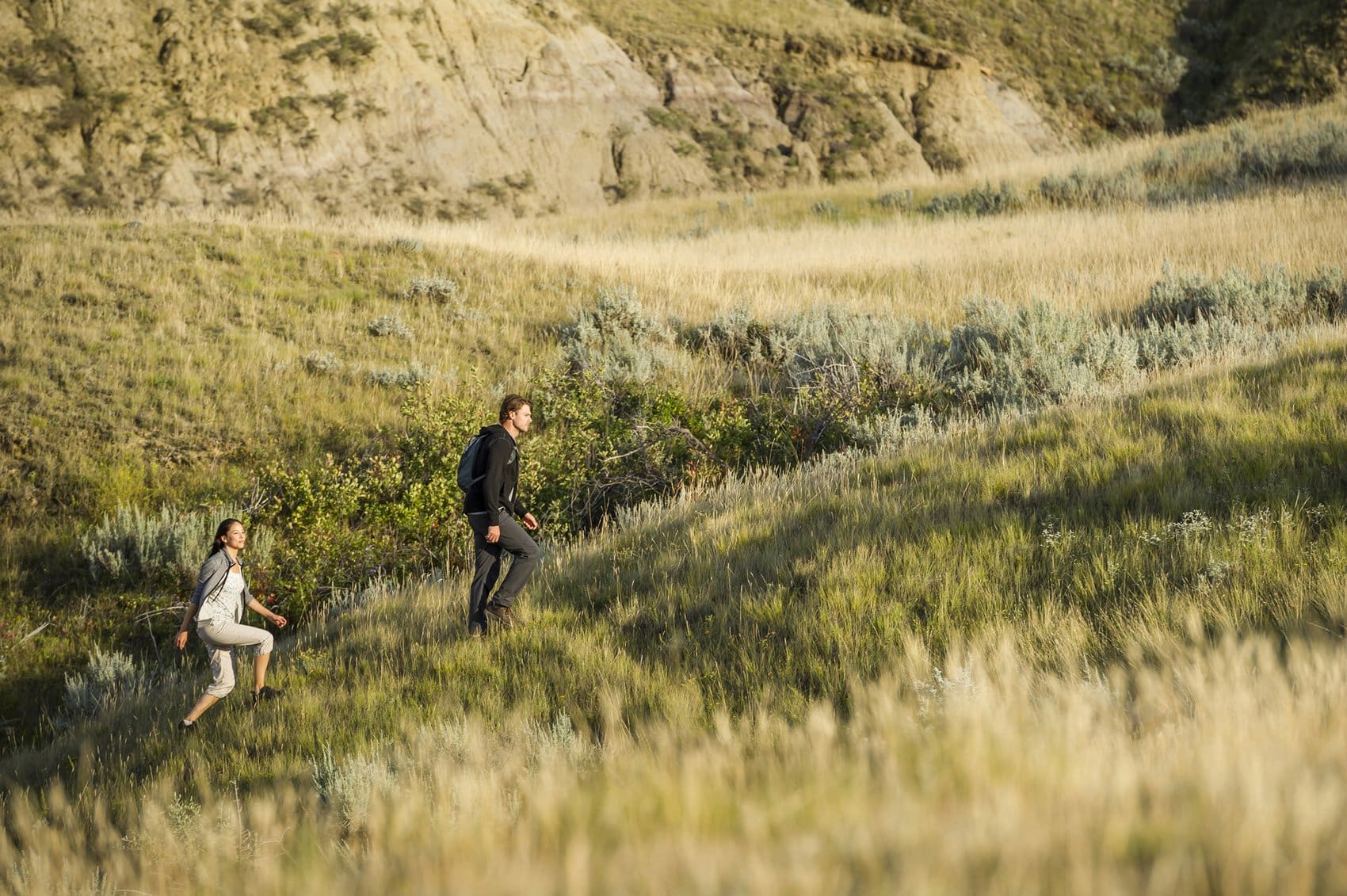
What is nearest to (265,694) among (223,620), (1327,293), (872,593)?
(223,620)

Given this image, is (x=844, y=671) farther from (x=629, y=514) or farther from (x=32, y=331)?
(x=32, y=331)

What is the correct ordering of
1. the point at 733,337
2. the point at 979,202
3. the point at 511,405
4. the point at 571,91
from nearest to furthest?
the point at 511,405
the point at 733,337
the point at 979,202
the point at 571,91

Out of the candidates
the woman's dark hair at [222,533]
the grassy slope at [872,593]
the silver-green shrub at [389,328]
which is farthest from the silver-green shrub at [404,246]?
the woman's dark hair at [222,533]

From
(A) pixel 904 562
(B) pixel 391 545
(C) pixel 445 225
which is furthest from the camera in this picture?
(C) pixel 445 225

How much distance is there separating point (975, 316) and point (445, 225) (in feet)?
39.3

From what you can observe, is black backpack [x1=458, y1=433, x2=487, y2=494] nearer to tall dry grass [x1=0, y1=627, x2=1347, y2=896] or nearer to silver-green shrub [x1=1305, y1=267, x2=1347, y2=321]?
tall dry grass [x1=0, y1=627, x2=1347, y2=896]

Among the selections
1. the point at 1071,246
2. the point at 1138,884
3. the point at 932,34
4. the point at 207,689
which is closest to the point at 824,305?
the point at 1071,246

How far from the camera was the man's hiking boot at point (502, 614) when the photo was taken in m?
5.22

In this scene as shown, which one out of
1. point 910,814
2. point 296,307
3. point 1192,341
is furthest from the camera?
point 296,307

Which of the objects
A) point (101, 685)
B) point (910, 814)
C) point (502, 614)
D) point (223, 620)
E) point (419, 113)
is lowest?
point (101, 685)

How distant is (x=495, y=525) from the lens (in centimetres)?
550

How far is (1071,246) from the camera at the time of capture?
54.2 ft

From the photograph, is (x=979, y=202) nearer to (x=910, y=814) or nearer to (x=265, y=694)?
(x=265, y=694)

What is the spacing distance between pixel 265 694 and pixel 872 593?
3383 mm
